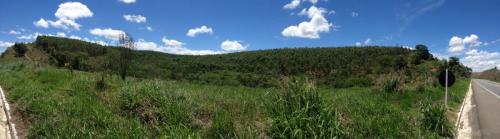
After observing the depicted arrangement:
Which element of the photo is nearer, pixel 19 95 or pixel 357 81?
pixel 19 95

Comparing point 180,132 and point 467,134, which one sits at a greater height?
point 180,132

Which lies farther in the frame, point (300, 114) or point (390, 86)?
point (390, 86)

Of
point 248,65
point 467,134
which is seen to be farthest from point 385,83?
point 248,65

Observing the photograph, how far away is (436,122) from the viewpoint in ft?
31.4

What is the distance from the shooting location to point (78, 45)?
76.3 m

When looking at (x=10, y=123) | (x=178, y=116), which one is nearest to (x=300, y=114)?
(x=178, y=116)

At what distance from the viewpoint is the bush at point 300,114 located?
23.9 ft

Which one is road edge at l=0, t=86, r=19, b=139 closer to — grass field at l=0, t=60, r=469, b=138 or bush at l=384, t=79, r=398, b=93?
grass field at l=0, t=60, r=469, b=138

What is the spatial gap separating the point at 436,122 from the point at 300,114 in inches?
157

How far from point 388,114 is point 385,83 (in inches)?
365

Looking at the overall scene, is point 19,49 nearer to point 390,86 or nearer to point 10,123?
point 390,86

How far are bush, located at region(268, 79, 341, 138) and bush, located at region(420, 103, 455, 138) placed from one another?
2795 mm

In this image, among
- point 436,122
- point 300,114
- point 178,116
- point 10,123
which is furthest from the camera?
point 436,122

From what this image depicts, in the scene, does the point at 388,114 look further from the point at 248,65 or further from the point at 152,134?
the point at 248,65
